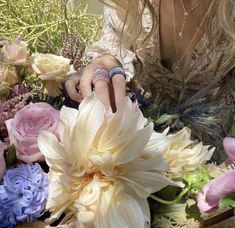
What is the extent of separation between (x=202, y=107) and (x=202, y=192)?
28cm

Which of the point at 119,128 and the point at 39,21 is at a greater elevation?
the point at 119,128

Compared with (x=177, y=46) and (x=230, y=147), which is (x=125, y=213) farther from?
(x=177, y=46)

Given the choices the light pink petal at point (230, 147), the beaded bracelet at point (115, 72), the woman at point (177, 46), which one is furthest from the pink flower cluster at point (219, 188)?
the woman at point (177, 46)

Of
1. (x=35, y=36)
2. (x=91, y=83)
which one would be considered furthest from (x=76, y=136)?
(x=35, y=36)

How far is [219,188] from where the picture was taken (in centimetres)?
54

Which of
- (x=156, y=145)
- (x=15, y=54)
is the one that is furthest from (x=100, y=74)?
(x=156, y=145)

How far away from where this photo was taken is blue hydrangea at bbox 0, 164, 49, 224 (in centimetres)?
62

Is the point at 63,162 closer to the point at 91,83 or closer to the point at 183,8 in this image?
the point at 91,83

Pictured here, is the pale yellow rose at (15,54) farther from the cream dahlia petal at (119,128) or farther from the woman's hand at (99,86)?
the cream dahlia petal at (119,128)

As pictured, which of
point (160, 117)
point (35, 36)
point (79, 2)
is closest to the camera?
point (160, 117)

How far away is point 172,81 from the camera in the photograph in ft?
3.86

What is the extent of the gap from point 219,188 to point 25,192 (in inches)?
9.0

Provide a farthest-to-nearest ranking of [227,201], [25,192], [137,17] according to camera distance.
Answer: [137,17], [25,192], [227,201]

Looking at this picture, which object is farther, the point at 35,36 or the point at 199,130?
the point at 35,36
